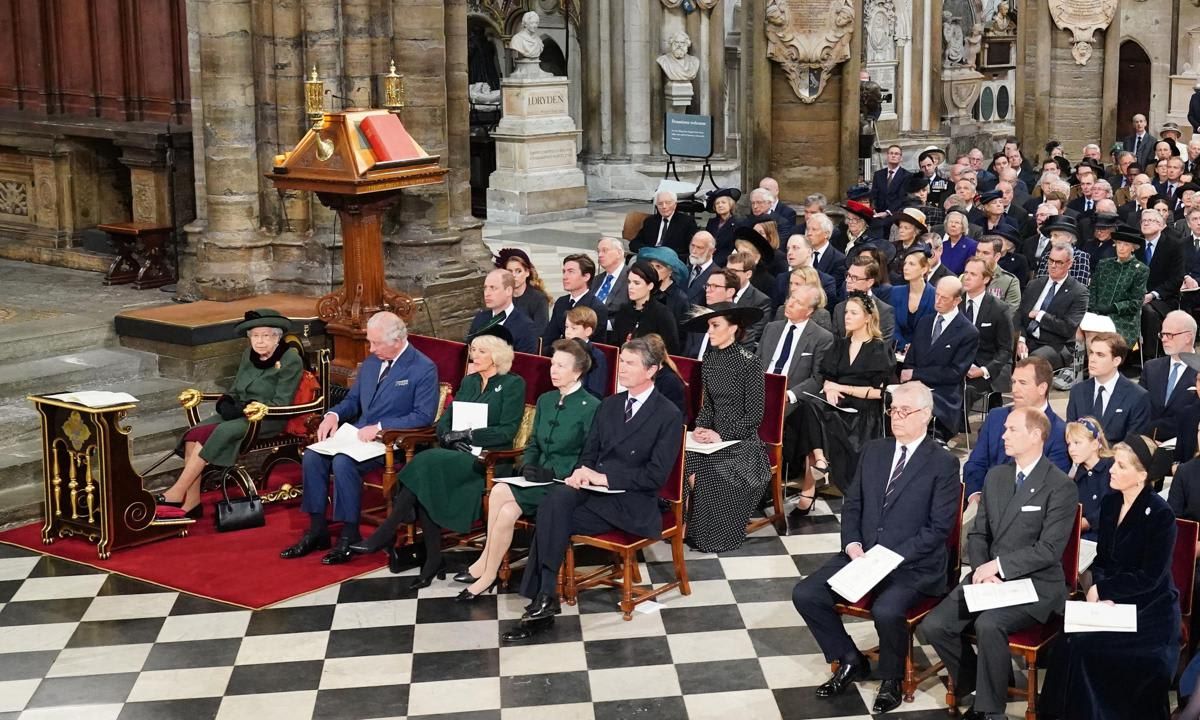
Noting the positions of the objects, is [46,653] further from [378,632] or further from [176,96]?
[176,96]

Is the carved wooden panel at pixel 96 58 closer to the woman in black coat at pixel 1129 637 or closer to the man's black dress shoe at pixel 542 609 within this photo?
the man's black dress shoe at pixel 542 609

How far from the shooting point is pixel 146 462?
1026 centimetres

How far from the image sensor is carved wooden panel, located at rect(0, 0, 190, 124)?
13391 millimetres

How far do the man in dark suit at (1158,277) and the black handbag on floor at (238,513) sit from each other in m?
7.16

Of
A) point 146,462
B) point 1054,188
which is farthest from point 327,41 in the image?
point 1054,188

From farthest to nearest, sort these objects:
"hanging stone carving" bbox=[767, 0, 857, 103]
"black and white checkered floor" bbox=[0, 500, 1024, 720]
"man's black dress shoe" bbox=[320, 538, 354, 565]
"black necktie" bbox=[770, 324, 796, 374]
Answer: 1. "hanging stone carving" bbox=[767, 0, 857, 103]
2. "black necktie" bbox=[770, 324, 796, 374]
3. "man's black dress shoe" bbox=[320, 538, 354, 565]
4. "black and white checkered floor" bbox=[0, 500, 1024, 720]

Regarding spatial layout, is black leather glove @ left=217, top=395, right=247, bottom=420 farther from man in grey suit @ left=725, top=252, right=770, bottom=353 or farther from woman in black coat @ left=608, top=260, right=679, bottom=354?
man in grey suit @ left=725, top=252, right=770, bottom=353

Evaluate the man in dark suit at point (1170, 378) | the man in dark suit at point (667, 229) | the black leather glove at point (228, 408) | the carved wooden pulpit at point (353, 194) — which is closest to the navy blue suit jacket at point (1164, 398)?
the man in dark suit at point (1170, 378)

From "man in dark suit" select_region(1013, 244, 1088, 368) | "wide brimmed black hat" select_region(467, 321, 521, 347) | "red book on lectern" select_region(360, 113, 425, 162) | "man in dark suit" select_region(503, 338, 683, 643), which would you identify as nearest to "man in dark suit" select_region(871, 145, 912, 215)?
"man in dark suit" select_region(1013, 244, 1088, 368)

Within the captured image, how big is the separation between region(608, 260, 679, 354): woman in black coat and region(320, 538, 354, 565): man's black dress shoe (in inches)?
88.3

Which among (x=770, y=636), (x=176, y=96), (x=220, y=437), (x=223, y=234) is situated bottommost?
(x=770, y=636)

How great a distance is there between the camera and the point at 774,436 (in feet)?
30.6

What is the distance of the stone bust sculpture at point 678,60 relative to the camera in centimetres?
2167

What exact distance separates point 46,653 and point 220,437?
1.97 meters
